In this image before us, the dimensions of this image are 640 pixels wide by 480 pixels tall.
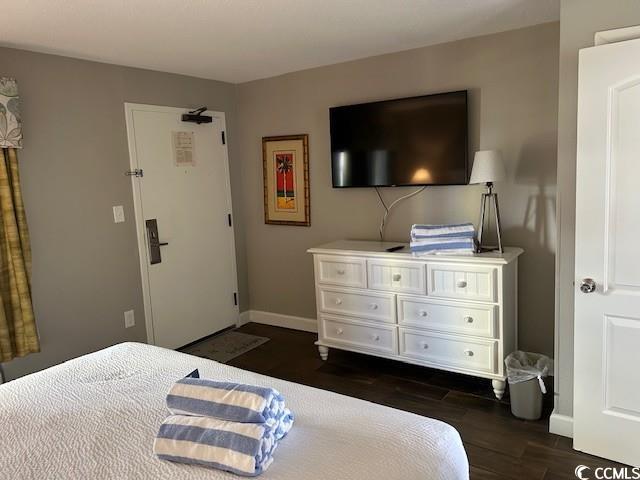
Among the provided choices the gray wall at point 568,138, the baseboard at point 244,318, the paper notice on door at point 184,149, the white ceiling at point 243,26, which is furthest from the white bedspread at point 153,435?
the baseboard at point 244,318

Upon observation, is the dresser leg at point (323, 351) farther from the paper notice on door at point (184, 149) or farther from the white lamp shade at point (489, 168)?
the paper notice on door at point (184, 149)

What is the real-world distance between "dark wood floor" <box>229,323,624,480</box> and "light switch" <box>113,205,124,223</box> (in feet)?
4.61

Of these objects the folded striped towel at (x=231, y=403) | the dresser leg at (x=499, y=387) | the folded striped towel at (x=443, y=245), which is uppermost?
the folded striped towel at (x=443, y=245)

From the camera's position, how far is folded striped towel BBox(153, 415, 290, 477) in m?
1.29

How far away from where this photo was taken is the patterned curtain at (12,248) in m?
2.88

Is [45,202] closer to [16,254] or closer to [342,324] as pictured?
[16,254]

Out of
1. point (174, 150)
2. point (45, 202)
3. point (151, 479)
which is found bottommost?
point (151, 479)

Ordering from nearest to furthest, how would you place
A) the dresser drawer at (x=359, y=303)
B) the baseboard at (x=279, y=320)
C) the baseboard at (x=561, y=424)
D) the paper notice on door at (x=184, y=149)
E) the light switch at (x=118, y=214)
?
the baseboard at (x=561, y=424) → the dresser drawer at (x=359, y=303) → the light switch at (x=118, y=214) → the paper notice on door at (x=184, y=149) → the baseboard at (x=279, y=320)

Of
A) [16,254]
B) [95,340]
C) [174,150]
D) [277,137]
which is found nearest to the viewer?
[16,254]

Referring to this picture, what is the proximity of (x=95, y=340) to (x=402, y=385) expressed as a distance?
2.22m

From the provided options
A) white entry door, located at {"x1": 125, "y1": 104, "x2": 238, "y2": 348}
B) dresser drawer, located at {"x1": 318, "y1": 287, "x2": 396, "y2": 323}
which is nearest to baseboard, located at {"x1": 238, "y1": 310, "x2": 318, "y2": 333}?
white entry door, located at {"x1": 125, "y1": 104, "x2": 238, "y2": 348}

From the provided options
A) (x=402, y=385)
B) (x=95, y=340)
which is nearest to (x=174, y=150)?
(x=95, y=340)

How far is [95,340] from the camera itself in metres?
3.51

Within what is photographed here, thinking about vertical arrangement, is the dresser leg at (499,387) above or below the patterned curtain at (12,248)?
below
